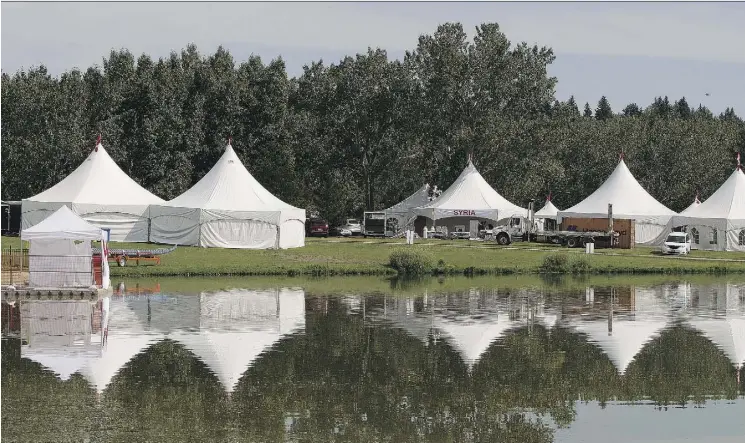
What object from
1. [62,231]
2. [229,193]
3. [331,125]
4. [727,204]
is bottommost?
[62,231]

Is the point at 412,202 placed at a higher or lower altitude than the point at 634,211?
higher

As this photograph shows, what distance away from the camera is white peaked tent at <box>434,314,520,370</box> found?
98.3ft

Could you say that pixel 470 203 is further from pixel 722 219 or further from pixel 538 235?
pixel 722 219

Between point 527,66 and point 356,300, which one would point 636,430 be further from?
point 527,66

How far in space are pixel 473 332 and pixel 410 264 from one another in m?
22.0

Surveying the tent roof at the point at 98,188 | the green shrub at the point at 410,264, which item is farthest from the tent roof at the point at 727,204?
the tent roof at the point at 98,188

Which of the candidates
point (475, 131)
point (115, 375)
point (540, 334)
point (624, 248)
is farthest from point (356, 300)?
point (475, 131)

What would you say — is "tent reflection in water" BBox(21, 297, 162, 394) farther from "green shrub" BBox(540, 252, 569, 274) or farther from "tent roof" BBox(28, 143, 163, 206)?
"tent roof" BBox(28, 143, 163, 206)

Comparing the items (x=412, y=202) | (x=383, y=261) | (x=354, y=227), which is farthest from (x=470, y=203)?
(x=383, y=261)

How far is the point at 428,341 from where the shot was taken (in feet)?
105

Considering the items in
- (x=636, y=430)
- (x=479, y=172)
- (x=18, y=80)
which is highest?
(x=18, y=80)

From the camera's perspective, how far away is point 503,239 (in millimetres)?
71688

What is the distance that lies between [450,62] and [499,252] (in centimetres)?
2416

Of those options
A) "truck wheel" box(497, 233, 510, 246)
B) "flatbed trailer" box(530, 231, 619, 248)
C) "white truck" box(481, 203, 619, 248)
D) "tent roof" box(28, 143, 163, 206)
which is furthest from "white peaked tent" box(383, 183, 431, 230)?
"tent roof" box(28, 143, 163, 206)
